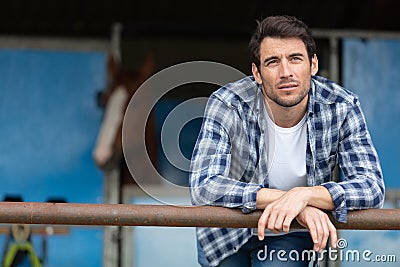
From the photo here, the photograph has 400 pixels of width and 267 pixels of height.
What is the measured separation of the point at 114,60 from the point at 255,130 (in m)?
2.43

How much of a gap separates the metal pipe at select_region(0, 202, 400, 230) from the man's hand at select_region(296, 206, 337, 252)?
7cm

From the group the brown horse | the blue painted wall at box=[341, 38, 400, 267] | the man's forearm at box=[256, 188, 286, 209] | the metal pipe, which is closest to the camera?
the metal pipe

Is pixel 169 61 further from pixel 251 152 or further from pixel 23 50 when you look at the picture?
pixel 251 152

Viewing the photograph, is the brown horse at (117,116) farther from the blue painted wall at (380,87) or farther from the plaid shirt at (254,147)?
the plaid shirt at (254,147)

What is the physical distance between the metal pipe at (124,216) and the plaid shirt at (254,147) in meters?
0.18

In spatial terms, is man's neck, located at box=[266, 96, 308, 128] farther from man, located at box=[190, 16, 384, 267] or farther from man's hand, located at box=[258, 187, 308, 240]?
man's hand, located at box=[258, 187, 308, 240]

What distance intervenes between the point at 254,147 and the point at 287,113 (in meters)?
0.11

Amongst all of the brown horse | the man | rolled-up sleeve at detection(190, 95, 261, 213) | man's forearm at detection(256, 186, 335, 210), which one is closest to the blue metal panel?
the brown horse

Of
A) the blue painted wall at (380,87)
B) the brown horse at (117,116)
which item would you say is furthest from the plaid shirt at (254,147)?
the blue painted wall at (380,87)

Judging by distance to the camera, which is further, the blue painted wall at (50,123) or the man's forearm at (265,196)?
the blue painted wall at (50,123)

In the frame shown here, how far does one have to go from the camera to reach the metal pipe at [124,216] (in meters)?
1.59

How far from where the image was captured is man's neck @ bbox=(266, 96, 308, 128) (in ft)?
6.27

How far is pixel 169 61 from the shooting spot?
4469mm

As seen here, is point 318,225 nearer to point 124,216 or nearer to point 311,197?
point 311,197
